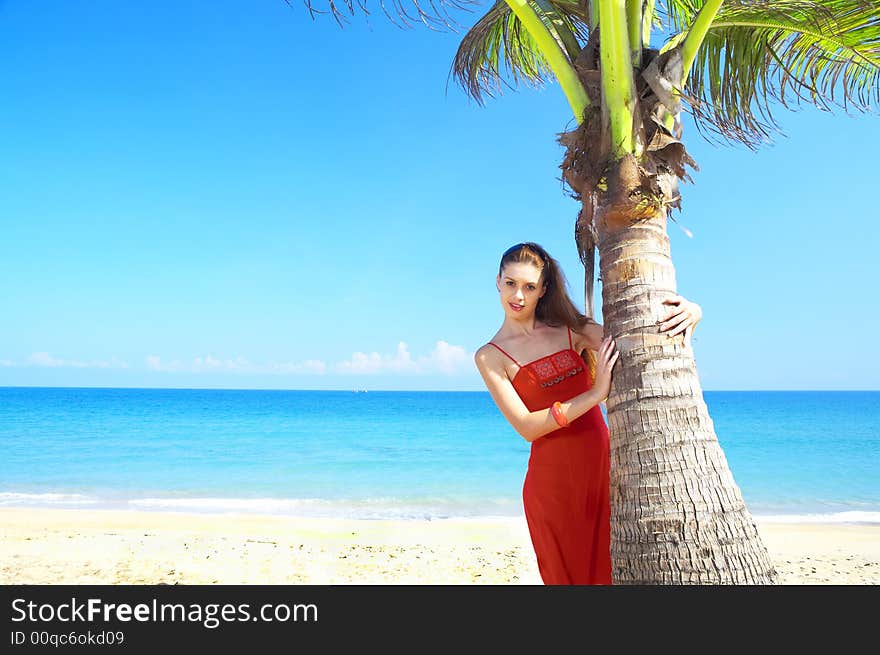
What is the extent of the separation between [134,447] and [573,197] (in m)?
28.2

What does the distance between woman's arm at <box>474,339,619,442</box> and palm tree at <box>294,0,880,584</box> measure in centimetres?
8

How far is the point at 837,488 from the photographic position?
1777cm

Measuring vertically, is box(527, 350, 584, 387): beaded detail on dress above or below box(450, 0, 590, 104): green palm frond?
below

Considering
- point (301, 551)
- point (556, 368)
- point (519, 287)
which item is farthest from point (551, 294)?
point (301, 551)

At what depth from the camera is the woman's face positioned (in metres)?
3.61

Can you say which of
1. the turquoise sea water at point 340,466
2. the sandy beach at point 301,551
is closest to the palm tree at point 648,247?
the sandy beach at point 301,551

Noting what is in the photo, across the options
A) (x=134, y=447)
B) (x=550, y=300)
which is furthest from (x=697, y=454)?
(x=134, y=447)

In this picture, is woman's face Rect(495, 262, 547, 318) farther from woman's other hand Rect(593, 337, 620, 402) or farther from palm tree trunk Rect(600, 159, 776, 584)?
woman's other hand Rect(593, 337, 620, 402)

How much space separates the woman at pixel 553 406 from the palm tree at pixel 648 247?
0.25 metres

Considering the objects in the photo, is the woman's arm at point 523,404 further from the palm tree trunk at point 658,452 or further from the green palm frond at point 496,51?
the green palm frond at point 496,51

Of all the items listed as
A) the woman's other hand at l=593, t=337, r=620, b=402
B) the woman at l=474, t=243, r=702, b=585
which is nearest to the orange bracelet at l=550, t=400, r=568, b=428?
the woman at l=474, t=243, r=702, b=585

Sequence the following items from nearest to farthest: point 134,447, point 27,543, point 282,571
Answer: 1. point 282,571
2. point 27,543
3. point 134,447

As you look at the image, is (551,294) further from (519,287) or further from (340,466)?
(340,466)

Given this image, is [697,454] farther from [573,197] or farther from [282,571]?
[282,571]
